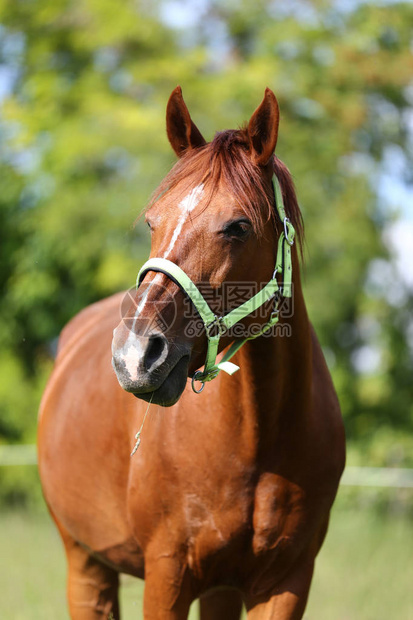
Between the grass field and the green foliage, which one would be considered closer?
the grass field

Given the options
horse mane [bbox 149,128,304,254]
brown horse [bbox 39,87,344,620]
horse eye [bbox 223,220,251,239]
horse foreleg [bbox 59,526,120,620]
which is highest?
horse mane [bbox 149,128,304,254]

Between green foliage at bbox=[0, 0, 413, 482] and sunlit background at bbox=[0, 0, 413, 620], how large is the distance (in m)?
0.03

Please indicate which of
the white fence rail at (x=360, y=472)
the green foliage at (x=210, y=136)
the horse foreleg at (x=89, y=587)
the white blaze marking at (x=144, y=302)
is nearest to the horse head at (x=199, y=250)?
the white blaze marking at (x=144, y=302)

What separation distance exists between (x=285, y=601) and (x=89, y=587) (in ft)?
4.76

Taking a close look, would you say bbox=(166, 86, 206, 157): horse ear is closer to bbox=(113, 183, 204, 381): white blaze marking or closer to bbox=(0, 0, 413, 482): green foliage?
bbox=(113, 183, 204, 381): white blaze marking

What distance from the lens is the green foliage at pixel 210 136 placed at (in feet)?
38.8

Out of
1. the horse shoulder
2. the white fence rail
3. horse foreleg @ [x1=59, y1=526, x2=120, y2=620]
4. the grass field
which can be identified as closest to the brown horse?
horse foreleg @ [x1=59, y1=526, x2=120, y2=620]

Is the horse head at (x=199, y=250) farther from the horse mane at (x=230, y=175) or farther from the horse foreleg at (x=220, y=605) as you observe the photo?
the horse foreleg at (x=220, y=605)

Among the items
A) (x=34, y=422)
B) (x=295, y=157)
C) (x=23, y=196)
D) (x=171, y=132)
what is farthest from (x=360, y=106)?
(x=171, y=132)

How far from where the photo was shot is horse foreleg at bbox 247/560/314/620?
2.54m

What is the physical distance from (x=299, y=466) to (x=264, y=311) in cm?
62

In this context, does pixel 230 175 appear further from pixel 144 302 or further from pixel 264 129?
pixel 144 302

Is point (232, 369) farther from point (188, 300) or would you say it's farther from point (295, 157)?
point (295, 157)

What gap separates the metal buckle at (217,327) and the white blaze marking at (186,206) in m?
0.24
